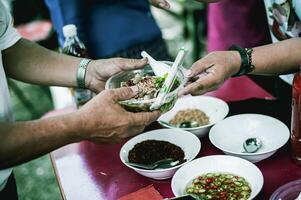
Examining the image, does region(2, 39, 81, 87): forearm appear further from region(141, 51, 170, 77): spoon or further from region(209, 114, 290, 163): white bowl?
region(209, 114, 290, 163): white bowl

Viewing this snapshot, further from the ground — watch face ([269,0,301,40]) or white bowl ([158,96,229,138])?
watch face ([269,0,301,40])

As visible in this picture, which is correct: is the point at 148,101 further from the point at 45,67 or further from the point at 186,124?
the point at 45,67

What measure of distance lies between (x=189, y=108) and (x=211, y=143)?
29cm

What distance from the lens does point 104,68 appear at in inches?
66.4

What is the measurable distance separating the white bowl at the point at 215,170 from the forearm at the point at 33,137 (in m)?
0.38

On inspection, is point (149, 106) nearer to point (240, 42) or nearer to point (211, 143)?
point (211, 143)

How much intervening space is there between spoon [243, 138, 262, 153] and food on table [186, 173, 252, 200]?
16 cm

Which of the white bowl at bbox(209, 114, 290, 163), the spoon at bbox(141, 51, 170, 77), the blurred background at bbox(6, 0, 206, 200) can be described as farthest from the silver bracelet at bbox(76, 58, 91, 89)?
the blurred background at bbox(6, 0, 206, 200)

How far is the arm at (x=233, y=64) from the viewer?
1576mm

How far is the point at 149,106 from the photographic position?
4.44 ft

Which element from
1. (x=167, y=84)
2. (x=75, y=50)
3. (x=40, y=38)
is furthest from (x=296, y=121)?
(x=40, y=38)

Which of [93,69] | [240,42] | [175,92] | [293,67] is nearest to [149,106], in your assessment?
[175,92]

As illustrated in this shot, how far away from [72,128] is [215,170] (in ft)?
1.74

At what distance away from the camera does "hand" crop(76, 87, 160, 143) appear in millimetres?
1315
